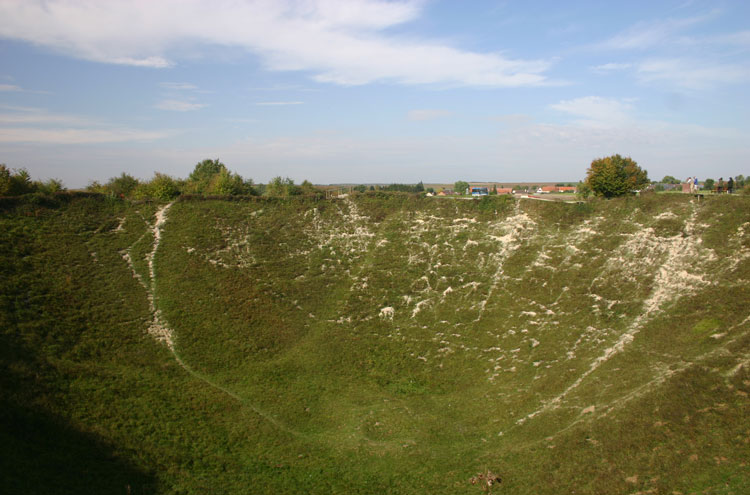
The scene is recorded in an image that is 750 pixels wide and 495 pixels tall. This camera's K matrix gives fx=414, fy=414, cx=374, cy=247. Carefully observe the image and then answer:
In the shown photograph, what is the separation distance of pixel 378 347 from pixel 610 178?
4505 cm

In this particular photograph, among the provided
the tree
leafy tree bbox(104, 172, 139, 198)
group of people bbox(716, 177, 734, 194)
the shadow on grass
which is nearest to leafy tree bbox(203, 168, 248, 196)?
leafy tree bbox(104, 172, 139, 198)

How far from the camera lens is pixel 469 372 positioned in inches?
1187

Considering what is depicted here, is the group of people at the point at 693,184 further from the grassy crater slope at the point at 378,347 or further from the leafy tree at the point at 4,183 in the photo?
the leafy tree at the point at 4,183

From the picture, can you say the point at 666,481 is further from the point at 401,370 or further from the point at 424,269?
the point at 424,269

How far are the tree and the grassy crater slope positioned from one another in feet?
53.8

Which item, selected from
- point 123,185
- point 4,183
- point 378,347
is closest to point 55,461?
point 378,347

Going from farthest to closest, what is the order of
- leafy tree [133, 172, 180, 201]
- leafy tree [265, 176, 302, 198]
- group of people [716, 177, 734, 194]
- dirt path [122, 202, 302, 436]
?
leafy tree [265, 176, 302, 198] < leafy tree [133, 172, 180, 201] < group of people [716, 177, 734, 194] < dirt path [122, 202, 302, 436]

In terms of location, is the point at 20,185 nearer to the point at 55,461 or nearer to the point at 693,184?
the point at 55,461

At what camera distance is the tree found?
58.5m

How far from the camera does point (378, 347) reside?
110 ft

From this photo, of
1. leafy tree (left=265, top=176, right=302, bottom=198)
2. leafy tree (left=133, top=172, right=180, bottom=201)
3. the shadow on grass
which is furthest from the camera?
leafy tree (left=265, top=176, right=302, bottom=198)

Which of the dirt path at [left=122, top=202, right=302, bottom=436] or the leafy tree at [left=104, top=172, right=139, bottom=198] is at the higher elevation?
the leafy tree at [left=104, top=172, right=139, bottom=198]

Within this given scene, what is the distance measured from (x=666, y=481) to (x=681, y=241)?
26116 mm

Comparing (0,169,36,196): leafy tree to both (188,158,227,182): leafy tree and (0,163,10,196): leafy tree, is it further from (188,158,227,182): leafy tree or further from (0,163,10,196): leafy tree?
(188,158,227,182): leafy tree
